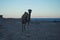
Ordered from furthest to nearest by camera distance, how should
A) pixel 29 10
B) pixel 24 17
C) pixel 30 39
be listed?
pixel 29 10 < pixel 24 17 < pixel 30 39

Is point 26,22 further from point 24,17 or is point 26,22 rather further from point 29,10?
point 29,10

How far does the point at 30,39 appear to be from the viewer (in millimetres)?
8945

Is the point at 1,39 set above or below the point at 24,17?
below

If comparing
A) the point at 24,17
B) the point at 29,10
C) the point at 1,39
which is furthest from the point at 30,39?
the point at 29,10

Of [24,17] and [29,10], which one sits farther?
[29,10]

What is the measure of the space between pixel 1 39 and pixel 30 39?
206 centimetres

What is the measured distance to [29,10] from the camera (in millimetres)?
15664

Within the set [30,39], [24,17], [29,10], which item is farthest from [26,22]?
[30,39]

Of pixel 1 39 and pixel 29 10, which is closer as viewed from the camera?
pixel 1 39

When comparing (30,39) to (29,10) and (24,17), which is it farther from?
(29,10)

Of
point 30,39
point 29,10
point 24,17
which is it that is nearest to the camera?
→ point 30,39

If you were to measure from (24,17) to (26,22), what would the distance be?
635 millimetres

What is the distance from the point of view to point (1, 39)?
9.00 metres

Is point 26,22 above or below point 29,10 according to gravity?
below
